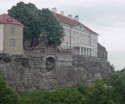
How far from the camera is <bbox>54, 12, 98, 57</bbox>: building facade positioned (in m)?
92.1

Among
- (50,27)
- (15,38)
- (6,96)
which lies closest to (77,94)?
(15,38)

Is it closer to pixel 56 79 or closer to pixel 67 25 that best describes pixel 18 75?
pixel 56 79

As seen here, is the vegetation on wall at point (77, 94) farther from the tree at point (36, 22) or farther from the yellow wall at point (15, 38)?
the tree at point (36, 22)

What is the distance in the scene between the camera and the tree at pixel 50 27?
77938mm

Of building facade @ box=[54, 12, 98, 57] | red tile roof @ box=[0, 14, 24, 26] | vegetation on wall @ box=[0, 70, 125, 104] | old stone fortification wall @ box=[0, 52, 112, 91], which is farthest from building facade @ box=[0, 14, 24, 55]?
building facade @ box=[54, 12, 98, 57]

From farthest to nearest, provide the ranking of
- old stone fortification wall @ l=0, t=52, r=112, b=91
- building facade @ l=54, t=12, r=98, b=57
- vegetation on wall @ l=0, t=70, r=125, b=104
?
building facade @ l=54, t=12, r=98, b=57 → old stone fortification wall @ l=0, t=52, r=112, b=91 → vegetation on wall @ l=0, t=70, r=125, b=104

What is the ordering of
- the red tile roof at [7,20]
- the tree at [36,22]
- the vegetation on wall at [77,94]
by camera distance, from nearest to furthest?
1. the vegetation on wall at [77,94]
2. the red tile roof at [7,20]
3. the tree at [36,22]

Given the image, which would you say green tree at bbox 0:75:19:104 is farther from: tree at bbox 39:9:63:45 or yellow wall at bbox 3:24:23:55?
tree at bbox 39:9:63:45

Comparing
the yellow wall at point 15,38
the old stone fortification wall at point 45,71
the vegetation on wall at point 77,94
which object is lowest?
the vegetation on wall at point 77,94

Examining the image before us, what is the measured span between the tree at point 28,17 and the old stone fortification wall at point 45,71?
529cm

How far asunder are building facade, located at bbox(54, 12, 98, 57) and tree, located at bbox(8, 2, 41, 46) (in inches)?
525

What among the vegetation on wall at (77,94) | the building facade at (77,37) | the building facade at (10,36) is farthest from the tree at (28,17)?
the building facade at (77,37)

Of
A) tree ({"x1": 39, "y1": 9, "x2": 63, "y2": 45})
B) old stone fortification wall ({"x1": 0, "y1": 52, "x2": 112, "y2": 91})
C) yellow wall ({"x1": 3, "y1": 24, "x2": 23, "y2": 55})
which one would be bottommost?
old stone fortification wall ({"x1": 0, "y1": 52, "x2": 112, "y2": 91})

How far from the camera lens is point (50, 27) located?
78438 millimetres
